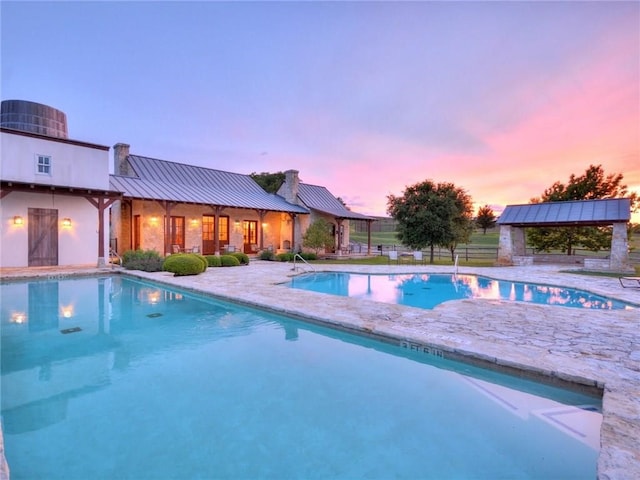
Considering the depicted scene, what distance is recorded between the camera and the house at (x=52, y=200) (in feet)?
38.7

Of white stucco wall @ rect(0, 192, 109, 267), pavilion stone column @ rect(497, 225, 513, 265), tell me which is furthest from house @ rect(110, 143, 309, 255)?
pavilion stone column @ rect(497, 225, 513, 265)

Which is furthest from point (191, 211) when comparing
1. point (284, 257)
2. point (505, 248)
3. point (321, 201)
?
point (505, 248)

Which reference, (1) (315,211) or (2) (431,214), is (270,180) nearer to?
(1) (315,211)

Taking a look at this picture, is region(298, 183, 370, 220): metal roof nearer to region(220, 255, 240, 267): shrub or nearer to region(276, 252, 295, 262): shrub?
region(276, 252, 295, 262): shrub

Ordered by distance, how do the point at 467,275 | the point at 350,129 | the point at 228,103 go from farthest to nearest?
the point at 350,129 < the point at 228,103 < the point at 467,275

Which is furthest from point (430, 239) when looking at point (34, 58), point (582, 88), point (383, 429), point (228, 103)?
point (34, 58)

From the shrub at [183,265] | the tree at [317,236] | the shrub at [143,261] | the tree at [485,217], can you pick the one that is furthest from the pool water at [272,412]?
the tree at [485,217]

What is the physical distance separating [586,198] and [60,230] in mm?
27714

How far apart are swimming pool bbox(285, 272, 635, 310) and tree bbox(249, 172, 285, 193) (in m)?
23.1

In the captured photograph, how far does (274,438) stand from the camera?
9.80 ft

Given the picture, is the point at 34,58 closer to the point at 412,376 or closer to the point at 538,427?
the point at 412,376

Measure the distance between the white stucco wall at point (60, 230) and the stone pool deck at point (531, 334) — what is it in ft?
24.4

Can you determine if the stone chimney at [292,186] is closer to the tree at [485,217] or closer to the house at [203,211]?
the house at [203,211]

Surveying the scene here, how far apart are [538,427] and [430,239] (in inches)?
631
